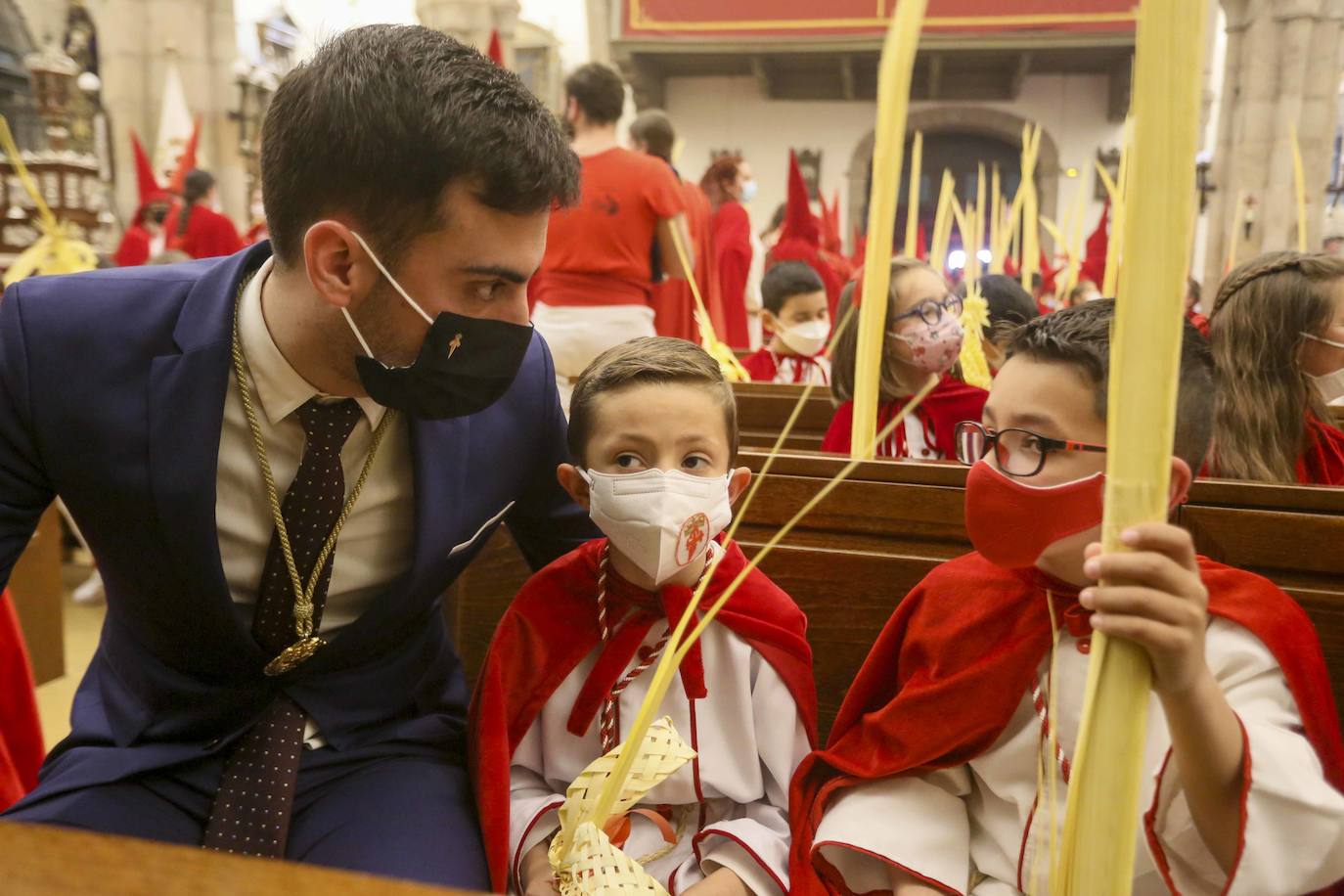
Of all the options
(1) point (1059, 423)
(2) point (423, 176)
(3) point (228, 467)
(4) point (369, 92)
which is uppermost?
(4) point (369, 92)

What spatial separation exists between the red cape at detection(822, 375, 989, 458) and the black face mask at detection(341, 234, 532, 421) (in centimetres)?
147

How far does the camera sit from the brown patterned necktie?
1.41 m

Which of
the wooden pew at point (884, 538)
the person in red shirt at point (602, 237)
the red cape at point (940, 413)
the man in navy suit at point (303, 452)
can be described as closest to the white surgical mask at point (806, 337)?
the person in red shirt at point (602, 237)

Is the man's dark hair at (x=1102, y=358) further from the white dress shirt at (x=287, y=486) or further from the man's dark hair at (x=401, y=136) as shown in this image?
the white dress shirt at (x=287, y=486)

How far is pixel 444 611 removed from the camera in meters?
2.00

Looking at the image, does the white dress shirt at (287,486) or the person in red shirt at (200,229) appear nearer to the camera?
the white dress shirt at (287,486)

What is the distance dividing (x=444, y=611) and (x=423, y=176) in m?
0.95

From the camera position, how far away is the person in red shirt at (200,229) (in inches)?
228

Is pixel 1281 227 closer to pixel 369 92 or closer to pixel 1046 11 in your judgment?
pixel 1046 11

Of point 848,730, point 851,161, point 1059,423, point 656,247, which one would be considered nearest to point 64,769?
point 848,730

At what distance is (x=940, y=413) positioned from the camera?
2.85 meters

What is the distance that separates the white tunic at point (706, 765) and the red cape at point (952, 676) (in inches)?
2.0

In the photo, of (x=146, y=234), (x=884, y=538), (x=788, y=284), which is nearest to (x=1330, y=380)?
(x=884, y=538)

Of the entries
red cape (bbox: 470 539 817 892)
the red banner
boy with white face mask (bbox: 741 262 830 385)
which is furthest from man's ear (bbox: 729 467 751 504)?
the red banner
